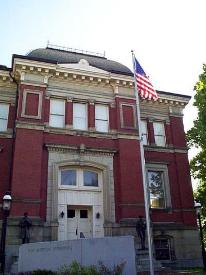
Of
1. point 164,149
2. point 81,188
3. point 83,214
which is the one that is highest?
point 164,149

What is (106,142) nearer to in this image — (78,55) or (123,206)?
(123,206)

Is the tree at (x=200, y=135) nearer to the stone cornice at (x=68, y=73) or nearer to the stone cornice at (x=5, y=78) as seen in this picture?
the stone cornice at (x=68, y=73)

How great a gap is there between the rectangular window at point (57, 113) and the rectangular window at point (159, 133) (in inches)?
280

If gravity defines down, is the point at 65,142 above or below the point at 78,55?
below

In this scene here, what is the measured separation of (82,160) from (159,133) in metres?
7.04

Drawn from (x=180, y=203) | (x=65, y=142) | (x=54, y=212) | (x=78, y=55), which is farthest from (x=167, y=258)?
(x=78, y=55)

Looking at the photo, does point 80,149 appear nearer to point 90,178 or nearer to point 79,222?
point 90,178

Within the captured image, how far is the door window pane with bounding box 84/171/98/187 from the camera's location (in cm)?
Answer: 2125

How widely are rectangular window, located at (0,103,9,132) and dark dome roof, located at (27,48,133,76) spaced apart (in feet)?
12.7

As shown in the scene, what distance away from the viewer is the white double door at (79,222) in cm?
2006

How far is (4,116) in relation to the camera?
21.8 m

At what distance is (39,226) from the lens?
18.5 metres

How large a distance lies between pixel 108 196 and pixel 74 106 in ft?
20.4

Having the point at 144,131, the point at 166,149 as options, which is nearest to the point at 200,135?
the point at 166,149
